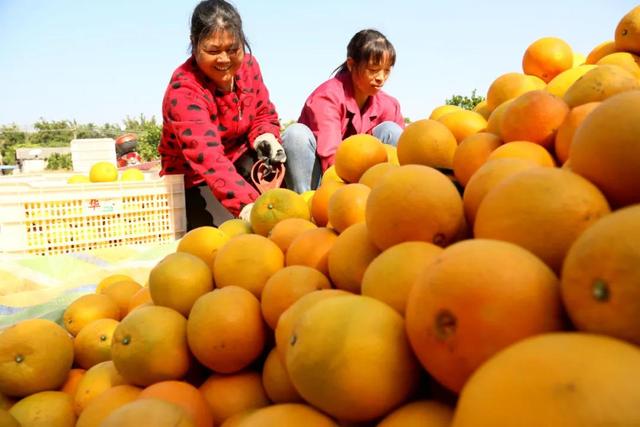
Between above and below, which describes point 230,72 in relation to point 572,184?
above

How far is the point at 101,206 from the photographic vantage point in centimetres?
353

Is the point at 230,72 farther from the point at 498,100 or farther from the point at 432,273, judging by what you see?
the point at 432,273

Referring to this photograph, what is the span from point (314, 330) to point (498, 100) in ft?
4.48

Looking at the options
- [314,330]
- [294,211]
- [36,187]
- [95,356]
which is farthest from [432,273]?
[36,187]

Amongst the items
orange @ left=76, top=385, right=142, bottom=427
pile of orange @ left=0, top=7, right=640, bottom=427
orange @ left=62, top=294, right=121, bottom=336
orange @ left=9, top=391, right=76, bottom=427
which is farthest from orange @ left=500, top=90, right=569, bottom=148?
orange @ left=62, top=294, right=121, bottom=336

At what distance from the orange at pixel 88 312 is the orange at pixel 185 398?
2.81 feet

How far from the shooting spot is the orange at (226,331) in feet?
3.65

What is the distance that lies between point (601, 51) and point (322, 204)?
1375mm

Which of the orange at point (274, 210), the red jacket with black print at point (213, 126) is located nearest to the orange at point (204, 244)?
the orange at point (274, 210)

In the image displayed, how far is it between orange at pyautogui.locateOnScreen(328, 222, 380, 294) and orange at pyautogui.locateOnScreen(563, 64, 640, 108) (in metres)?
0.68

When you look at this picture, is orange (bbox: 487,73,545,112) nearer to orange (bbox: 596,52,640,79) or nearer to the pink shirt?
orange (bbox: 596,52,640,79)

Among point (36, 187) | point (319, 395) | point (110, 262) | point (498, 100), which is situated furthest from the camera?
point (36, 187)

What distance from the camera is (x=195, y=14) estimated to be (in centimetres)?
312

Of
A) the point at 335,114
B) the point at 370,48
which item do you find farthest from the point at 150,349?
the point at 370,48
